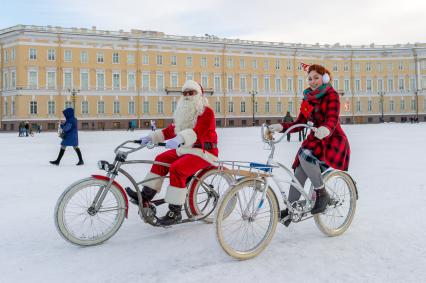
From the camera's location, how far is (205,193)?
396 cm

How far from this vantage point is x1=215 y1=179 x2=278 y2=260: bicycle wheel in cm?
286

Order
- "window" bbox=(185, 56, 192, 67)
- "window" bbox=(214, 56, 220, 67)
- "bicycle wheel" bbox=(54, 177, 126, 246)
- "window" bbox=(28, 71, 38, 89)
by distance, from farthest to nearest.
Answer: "window" bbox=(214, 56, 220, 67)
"window" bbox=(185, 56, 192, 67)
"window" bbox=(28, 71, 38, 89)
"bicycle wheel" bbox=(54, 177, 126, 246)

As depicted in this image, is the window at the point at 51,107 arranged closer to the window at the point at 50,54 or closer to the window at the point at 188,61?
the window at the point at 50,54

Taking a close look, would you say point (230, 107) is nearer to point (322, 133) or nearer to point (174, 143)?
point (174, 143)

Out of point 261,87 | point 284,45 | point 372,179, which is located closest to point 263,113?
point 261,87

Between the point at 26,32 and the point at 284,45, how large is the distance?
28.8 metres

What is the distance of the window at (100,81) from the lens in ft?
140

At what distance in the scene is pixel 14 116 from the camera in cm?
3978

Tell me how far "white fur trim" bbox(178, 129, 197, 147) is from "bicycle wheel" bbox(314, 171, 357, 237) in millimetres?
1153

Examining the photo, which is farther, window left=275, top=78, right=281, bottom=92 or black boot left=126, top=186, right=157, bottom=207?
window left=275, top=78, right=281, bottom=92

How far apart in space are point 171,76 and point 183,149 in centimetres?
4270

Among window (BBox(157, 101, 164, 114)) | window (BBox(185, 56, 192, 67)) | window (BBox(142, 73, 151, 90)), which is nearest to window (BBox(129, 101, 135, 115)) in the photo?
window (BBox(142, 73, 151, 90))

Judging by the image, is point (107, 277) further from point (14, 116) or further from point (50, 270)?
point (14, 116)

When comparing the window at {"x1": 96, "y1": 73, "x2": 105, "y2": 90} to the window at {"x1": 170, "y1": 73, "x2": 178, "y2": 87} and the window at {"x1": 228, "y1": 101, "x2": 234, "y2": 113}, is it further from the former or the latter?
the window at {"x1": 228, "y1": 101, "x2": 234, "y2": 113}
